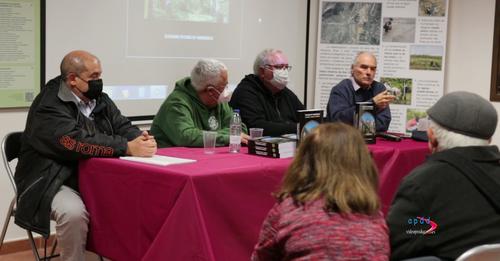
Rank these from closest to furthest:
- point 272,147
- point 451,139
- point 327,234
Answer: point 327,234, point 451,139, point 272,147

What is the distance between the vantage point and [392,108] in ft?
17.9

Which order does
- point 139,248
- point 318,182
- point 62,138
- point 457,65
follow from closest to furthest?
point 318,182
point 139,248
point 62,138
point 457,65

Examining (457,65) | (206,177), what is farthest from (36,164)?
(457,65)

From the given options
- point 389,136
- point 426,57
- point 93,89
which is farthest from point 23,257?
point 426,57

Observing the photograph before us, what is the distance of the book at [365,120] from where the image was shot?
3736mm

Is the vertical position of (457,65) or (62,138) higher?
(457,65)

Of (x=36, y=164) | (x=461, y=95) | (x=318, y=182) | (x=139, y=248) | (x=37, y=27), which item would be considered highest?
(x=37, y=27)

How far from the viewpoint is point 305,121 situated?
129 inches

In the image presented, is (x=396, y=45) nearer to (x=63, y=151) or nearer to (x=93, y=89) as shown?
(x=93, y=89)

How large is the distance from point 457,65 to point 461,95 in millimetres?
3476

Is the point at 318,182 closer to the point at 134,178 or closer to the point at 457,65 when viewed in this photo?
the point at 134,178

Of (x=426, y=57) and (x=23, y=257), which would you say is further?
(x=426, y=57)

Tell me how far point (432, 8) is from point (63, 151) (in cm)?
352

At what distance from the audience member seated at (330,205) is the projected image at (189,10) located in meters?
3.07
